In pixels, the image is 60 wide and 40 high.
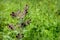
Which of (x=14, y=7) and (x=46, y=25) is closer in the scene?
(x=46, y=25)

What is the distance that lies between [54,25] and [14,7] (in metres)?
1.55

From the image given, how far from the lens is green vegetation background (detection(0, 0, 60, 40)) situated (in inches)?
199

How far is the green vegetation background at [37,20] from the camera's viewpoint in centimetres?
507

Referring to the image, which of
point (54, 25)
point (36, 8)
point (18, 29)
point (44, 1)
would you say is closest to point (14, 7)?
point (36, 8)

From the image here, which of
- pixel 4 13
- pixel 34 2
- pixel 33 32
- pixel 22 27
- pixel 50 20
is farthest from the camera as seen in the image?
pixel 34 2

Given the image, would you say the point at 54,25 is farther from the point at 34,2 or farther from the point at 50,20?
the point at 34,2

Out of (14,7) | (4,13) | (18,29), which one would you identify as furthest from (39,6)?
(18,29)

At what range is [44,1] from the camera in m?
7.27

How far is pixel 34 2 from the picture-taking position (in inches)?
286

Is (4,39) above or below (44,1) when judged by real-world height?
below

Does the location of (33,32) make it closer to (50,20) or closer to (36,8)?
(50,20)

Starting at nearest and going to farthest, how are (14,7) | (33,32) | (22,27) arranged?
(22,27), (33,32), (14,7)

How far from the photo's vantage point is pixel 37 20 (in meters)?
5.61

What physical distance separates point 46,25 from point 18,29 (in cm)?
177
